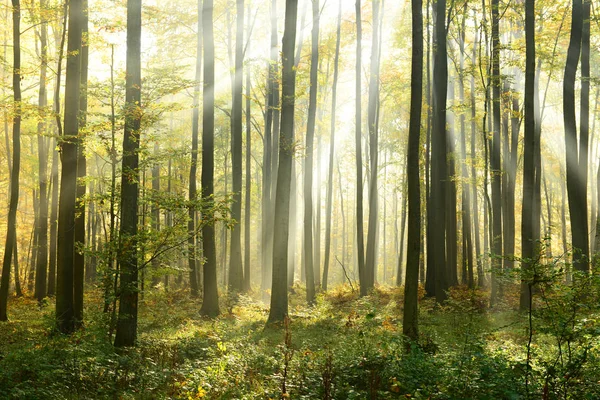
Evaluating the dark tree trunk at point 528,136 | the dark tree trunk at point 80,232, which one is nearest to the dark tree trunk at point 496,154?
the dark tree trunk at point 528,136

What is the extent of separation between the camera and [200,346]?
922 cm

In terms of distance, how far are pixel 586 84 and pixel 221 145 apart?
62.4 ft

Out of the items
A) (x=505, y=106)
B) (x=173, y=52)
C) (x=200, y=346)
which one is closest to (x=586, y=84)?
(x=505, y=106)

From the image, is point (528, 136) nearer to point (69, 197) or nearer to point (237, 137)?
point (237, 137)

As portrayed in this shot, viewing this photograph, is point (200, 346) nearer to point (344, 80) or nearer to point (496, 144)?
point (496, 144)

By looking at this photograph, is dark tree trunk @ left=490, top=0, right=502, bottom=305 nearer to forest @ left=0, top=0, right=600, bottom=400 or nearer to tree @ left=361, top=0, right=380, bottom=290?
forest @ left=0, top=0, right=600, bottom=400

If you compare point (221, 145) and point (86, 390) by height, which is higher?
point (221, 145)

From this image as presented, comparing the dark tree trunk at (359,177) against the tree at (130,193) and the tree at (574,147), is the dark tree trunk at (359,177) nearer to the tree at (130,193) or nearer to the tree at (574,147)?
the tree at (574,147)

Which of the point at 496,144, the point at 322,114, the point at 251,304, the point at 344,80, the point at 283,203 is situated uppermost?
the point at 344,80

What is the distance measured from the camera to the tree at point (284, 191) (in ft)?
41.4

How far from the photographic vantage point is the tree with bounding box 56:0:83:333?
10516mm

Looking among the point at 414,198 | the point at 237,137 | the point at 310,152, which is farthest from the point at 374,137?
the point at 414,198

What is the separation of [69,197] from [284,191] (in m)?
5.60

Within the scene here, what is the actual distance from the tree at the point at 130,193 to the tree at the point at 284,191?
4407 millimetres
